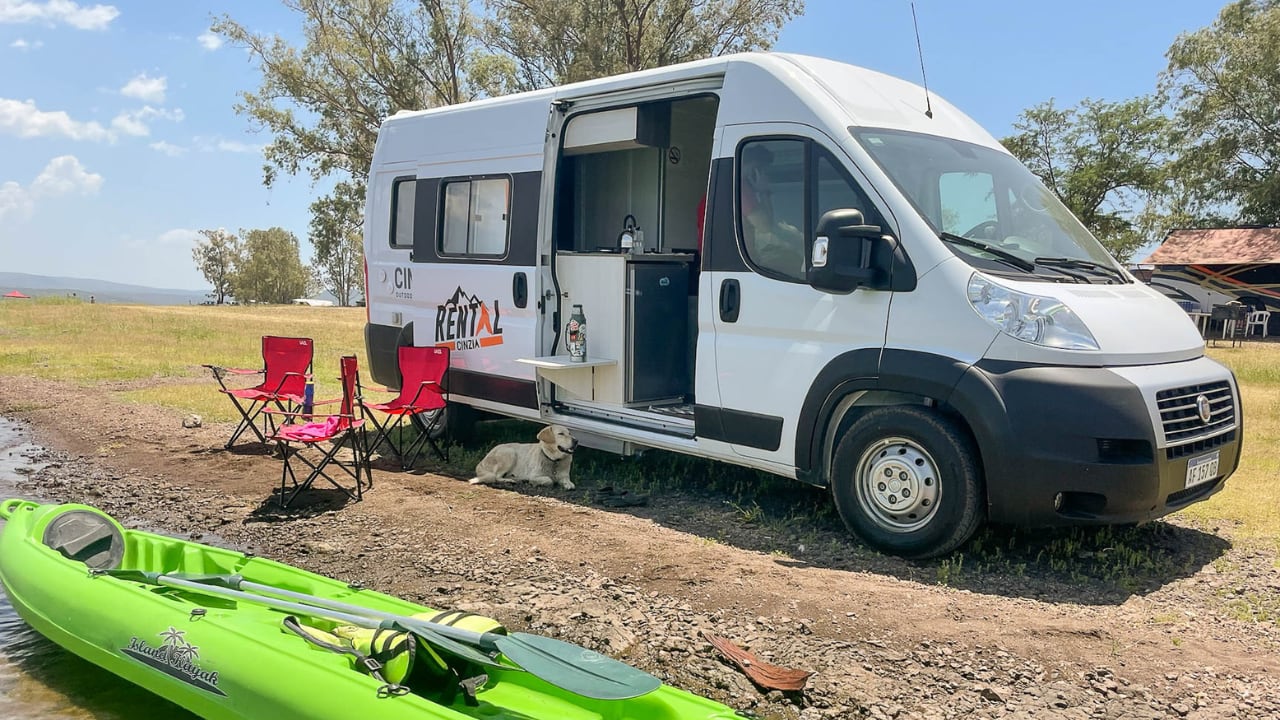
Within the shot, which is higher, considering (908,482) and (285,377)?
(285,377)

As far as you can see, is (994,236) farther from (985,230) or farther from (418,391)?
(418,391)

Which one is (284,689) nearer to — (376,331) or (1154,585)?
A: (1154,585)

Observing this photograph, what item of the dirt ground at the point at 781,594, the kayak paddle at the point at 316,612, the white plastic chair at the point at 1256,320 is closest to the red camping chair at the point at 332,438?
the dirt ground at the point at 781,594

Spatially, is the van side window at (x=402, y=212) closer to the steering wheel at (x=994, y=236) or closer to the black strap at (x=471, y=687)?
the steering wheel at (x=994, y=236)

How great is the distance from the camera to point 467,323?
25.8 feet

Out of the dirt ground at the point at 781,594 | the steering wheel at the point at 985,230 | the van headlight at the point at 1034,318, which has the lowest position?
the dirt ground at the point at 781,594

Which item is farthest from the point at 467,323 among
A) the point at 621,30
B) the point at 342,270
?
the point at 342,270

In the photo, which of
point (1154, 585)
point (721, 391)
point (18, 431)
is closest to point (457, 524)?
point (721, 391)

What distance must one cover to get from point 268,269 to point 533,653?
73.1 meters

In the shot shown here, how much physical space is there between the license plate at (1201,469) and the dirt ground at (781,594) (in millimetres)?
527

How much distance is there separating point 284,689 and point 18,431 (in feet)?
26.3

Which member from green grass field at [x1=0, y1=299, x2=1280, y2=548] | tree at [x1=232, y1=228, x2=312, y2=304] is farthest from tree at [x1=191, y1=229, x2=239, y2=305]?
green grass field at [x1=0, y1=299, x2=1280, y2=548]

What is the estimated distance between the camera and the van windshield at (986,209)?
514cm

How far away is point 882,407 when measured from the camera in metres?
5.25
